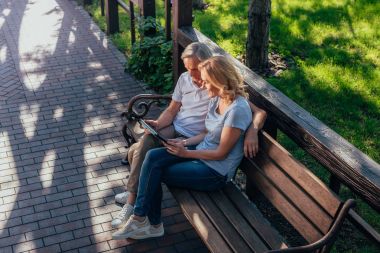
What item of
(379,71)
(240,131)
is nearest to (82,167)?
(240,131)

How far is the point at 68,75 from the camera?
742 centimetres

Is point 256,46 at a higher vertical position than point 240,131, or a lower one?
lower

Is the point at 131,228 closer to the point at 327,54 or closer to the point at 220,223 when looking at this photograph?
the point at 220,223

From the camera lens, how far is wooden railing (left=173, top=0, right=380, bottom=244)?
10.1 feet

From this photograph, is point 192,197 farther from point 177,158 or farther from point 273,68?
point 273,68

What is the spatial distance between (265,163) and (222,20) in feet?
17.9

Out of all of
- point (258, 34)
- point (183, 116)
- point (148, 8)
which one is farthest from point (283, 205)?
point (148, 8)

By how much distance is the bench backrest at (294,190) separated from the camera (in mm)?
3100

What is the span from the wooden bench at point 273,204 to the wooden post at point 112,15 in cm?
557

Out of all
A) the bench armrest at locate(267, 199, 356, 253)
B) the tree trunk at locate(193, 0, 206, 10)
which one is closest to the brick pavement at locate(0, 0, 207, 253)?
the bench armrest at locate(267, 199, 356, 253)

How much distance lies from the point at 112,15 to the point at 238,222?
6.09 meters

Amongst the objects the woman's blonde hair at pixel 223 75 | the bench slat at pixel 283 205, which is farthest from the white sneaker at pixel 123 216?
the woman's blonde hair at pixel 223 75

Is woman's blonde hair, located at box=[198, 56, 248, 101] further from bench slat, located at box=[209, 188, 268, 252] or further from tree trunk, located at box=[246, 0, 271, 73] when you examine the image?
tree trunk, located at box=[246, 0, 271, 73]

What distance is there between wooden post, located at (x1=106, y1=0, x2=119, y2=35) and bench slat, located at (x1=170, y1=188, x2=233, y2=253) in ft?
18.3
